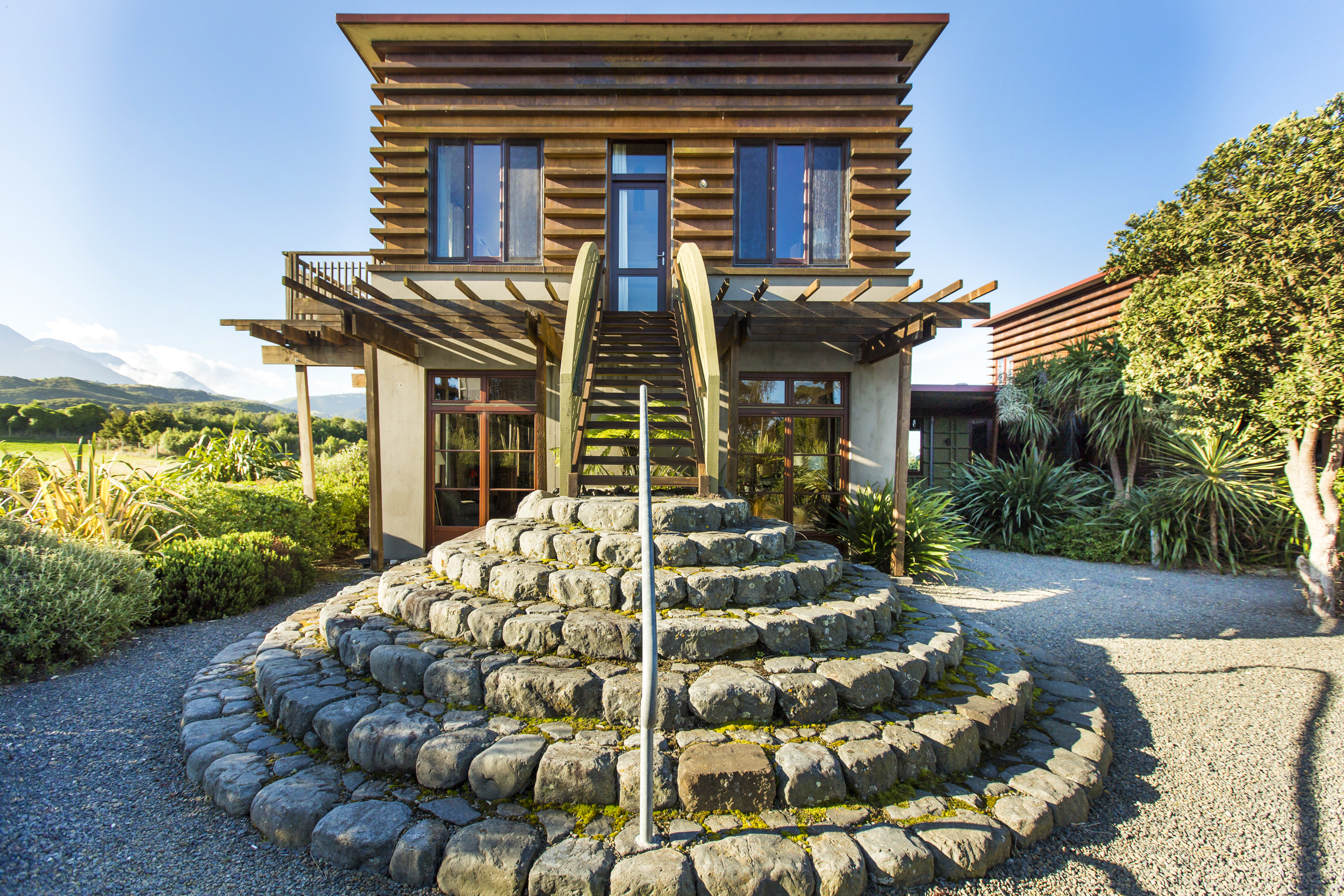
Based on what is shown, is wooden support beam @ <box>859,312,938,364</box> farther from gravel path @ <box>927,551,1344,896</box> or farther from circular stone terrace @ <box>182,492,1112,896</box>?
circular stone terrace @ <box>182,492,1112,896</box>

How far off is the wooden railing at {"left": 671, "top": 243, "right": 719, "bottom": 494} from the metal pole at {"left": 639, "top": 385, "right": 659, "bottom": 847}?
227cm

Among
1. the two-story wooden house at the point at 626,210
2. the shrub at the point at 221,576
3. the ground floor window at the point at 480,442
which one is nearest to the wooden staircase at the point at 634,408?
the two-story wooden house at the point at 626,210

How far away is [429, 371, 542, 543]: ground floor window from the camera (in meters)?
7.17

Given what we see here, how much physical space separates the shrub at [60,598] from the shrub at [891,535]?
6869mm

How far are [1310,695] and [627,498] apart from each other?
16.3 feet

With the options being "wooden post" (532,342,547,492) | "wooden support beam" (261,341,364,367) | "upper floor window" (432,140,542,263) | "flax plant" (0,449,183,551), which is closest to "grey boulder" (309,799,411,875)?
"wooden post" (532,342,547,492)

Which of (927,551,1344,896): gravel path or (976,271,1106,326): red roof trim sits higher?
(976,271,1106,326): red roof trim

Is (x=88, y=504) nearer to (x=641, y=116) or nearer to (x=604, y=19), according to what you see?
(x=641, y=116)

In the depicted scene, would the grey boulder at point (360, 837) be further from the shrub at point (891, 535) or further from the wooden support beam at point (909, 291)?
the wooden support beam at point (909, 291)

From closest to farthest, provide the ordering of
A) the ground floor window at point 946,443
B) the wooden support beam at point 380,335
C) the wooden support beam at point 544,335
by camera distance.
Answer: the wooden support beam at point 380,335
the wooden support beam at point 544,335
the ground floor window at point 946,443

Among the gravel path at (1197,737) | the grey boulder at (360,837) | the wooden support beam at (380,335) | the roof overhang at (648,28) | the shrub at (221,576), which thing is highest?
the roof overhang at (648,28)

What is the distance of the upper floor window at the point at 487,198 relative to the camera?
286 inches

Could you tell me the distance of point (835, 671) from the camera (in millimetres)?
2871

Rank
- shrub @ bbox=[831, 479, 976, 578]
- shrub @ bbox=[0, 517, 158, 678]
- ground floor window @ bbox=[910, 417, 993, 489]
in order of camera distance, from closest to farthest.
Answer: shrub @ bbox=[0, 517, 158, 678], shrub @ bbox=[831, 479, 976, 578], ground floor window @ bbox=[910, 417, 993, 489]
